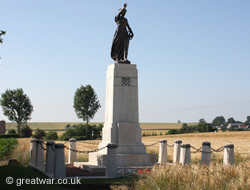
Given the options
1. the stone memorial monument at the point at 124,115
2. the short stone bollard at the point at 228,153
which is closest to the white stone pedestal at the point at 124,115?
the stone memorial monument at the point at 124,115

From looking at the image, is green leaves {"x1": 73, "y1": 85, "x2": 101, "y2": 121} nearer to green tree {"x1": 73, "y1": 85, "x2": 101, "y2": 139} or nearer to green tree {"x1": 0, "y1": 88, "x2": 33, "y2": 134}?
green tree {"x1": 73, "y1": 85, "x2": 101, "y2": 139}

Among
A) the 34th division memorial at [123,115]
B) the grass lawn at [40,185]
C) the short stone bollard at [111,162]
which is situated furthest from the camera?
the 34th division memorial at [123,115]

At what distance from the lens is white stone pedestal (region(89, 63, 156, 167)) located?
1998 centimetres

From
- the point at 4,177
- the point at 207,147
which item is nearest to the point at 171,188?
the point at 4,177

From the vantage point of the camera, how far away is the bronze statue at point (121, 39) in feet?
69.7

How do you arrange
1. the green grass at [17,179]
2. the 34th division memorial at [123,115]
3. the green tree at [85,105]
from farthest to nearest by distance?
the green tree at [85,105] < the 34th division memorial at [123,115] < the green grass at [17,179]

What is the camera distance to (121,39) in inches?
842

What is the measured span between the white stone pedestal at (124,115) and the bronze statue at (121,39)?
0.91m

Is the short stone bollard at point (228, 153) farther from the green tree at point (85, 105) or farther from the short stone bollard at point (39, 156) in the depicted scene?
the green tree at point (85, 105)

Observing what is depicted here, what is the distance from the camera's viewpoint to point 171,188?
10211mm

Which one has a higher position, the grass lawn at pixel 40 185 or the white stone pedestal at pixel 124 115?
the white stone pedestal at pixel 124 115

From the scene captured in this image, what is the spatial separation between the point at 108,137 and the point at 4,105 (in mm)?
59779

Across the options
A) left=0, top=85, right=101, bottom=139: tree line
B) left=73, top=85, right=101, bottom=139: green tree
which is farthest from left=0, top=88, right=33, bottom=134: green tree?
left=73, top=85, right=101, bottom=139: green tree

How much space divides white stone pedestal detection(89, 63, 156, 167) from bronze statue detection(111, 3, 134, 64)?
91 centimetres
